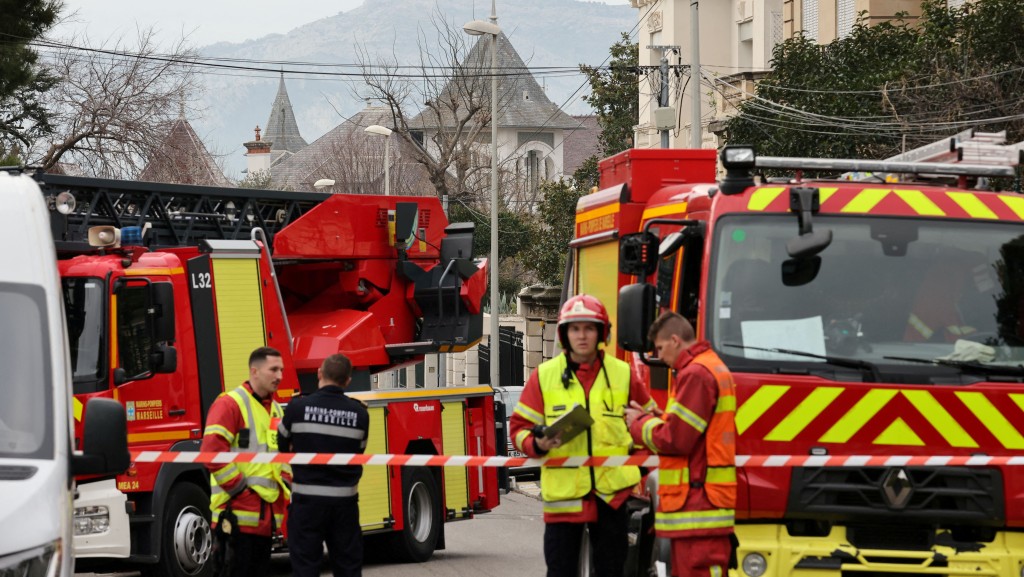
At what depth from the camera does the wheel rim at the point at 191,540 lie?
1233 cm

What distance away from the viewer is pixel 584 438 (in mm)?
8344

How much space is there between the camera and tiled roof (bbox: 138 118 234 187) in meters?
34.0

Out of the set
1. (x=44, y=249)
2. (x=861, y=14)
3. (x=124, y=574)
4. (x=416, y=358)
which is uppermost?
(x=861, y=14)

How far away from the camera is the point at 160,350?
12.1 meters

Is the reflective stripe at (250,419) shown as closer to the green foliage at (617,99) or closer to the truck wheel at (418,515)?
the truck wheel at (418,515)

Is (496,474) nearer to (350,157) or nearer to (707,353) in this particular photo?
(707,353)

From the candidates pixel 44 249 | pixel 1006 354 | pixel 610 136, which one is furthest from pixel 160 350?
pixel 610 136

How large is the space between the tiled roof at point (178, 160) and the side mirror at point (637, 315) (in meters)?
16.7

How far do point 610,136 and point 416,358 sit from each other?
38.2 metres

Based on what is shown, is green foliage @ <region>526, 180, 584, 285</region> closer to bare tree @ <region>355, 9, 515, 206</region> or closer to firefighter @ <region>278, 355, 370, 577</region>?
bare tree @ <region>355, 9, 515, 206</region>

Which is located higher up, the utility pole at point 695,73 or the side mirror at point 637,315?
the utility pole at point 695,73

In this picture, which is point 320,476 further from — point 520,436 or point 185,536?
point 185,536

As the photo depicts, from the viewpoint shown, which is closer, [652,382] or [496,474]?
[652,382]

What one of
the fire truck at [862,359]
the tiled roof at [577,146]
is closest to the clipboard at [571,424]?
the fire truck at [862,359]
